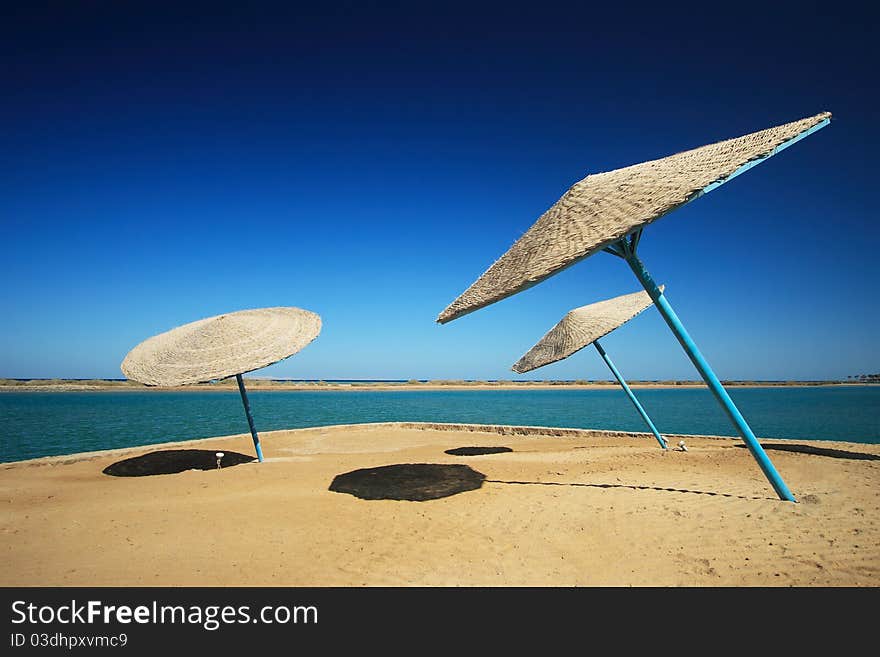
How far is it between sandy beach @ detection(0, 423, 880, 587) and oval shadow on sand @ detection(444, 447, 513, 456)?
7.23 ft

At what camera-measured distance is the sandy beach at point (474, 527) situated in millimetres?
4184

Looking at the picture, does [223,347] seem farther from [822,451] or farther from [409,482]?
[822,451]

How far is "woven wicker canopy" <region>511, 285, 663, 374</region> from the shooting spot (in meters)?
10.6

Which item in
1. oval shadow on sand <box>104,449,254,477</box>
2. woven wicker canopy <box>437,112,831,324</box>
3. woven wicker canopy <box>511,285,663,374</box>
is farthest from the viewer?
woven wicker canopy <box>511,285,663,374</box>

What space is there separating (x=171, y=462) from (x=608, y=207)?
38.5ft

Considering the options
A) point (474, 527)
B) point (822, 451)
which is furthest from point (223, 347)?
point (822, 451)

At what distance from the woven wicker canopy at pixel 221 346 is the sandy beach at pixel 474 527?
2.26 metres

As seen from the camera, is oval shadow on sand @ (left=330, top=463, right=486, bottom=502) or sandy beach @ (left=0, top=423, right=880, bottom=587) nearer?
sandy beach @ (left=0, top=423, right=880, bottom=587)

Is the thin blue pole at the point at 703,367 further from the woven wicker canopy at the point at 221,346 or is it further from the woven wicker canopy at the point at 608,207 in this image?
the woven wicker canopy at the point at 221,346

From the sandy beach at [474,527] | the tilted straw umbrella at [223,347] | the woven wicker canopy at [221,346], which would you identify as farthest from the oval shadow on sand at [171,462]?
the woven wicker canopy at [221,346]

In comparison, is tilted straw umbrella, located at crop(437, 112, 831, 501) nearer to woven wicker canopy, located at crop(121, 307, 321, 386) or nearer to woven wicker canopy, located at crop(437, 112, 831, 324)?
woven wicker canopy, located at crop(437, 112, 831, 324)

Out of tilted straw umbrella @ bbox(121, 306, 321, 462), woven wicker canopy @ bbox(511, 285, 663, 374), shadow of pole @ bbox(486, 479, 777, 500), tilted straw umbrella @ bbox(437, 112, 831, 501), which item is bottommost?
shadow of pole @ bbox(486, 479, 777, 500)

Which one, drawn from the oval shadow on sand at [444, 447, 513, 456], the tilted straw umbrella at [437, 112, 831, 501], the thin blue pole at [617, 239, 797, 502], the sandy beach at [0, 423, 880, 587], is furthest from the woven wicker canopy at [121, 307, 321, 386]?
the thin blue pole at [617, 239, 797, 502]
